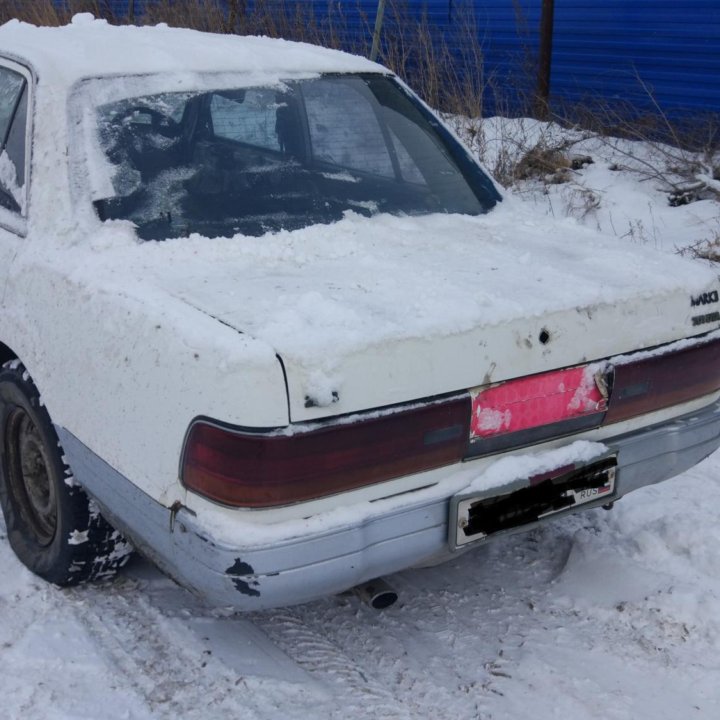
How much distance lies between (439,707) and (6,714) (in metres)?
1.16

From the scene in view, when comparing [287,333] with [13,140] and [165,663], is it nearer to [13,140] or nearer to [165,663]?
[165,663]

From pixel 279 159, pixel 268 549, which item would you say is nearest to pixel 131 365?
pixel 268 549

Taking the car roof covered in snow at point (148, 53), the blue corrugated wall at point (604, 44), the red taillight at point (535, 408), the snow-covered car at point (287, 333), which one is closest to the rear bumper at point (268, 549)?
the snow-covered car at point (287, 333)

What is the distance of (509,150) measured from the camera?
840 centimetres

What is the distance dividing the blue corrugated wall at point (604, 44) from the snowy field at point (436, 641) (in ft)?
18.3

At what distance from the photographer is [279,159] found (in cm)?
325

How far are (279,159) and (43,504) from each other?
142cm

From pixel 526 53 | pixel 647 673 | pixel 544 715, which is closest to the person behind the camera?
pixel 544 715

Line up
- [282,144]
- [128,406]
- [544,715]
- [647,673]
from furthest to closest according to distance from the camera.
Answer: [282,144] < [647,673] < [544,715] < [128,406]

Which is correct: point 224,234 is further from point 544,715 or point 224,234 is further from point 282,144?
point 544,715

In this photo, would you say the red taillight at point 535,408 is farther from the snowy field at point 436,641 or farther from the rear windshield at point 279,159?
the rear windshield at point 279,159

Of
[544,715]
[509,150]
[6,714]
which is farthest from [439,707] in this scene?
[509,150]

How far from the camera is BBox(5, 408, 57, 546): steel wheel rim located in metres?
3.11

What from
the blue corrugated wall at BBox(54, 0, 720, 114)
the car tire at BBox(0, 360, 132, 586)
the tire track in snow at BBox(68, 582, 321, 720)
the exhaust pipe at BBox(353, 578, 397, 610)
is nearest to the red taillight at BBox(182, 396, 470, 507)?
the exhaust pipe at BBox(353, 578, 397, 610)
